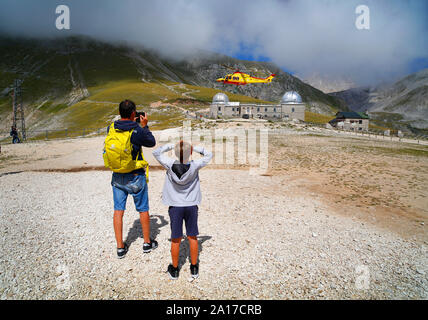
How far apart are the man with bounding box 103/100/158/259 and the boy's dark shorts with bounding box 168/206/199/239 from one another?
1.22 metres

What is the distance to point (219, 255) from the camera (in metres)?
5.82

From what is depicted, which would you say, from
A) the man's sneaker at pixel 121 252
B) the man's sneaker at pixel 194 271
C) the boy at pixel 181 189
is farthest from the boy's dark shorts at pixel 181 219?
the man's sneaker at pixel 121 252

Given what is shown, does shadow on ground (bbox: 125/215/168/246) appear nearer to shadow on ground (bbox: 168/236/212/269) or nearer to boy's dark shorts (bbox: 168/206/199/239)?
shadow on ground (bbox: 168/236/212/269)

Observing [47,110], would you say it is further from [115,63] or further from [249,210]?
[249,210]

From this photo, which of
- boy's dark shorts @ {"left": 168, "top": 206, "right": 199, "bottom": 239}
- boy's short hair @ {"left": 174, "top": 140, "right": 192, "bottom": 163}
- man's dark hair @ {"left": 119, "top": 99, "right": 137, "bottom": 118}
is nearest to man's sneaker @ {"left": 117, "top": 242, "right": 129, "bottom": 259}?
boy's dark shorts @ {"left": 168, "top": 206, "right": 199, "bottom": 239}

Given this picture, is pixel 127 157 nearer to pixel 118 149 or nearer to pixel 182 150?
pixel 118 149

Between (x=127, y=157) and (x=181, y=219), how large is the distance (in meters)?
1.74

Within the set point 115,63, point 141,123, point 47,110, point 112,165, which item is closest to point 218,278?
point 112,165

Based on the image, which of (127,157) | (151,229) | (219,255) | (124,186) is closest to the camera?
(127,157)

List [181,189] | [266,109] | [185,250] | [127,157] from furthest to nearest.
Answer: [266,109], [185,250], [127,157], [181,189]

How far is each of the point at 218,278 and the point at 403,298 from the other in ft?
Answer: 11.8

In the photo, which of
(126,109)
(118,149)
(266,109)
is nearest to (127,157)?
(118,149)

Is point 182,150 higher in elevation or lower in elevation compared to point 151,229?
higher

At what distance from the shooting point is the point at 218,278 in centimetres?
496
